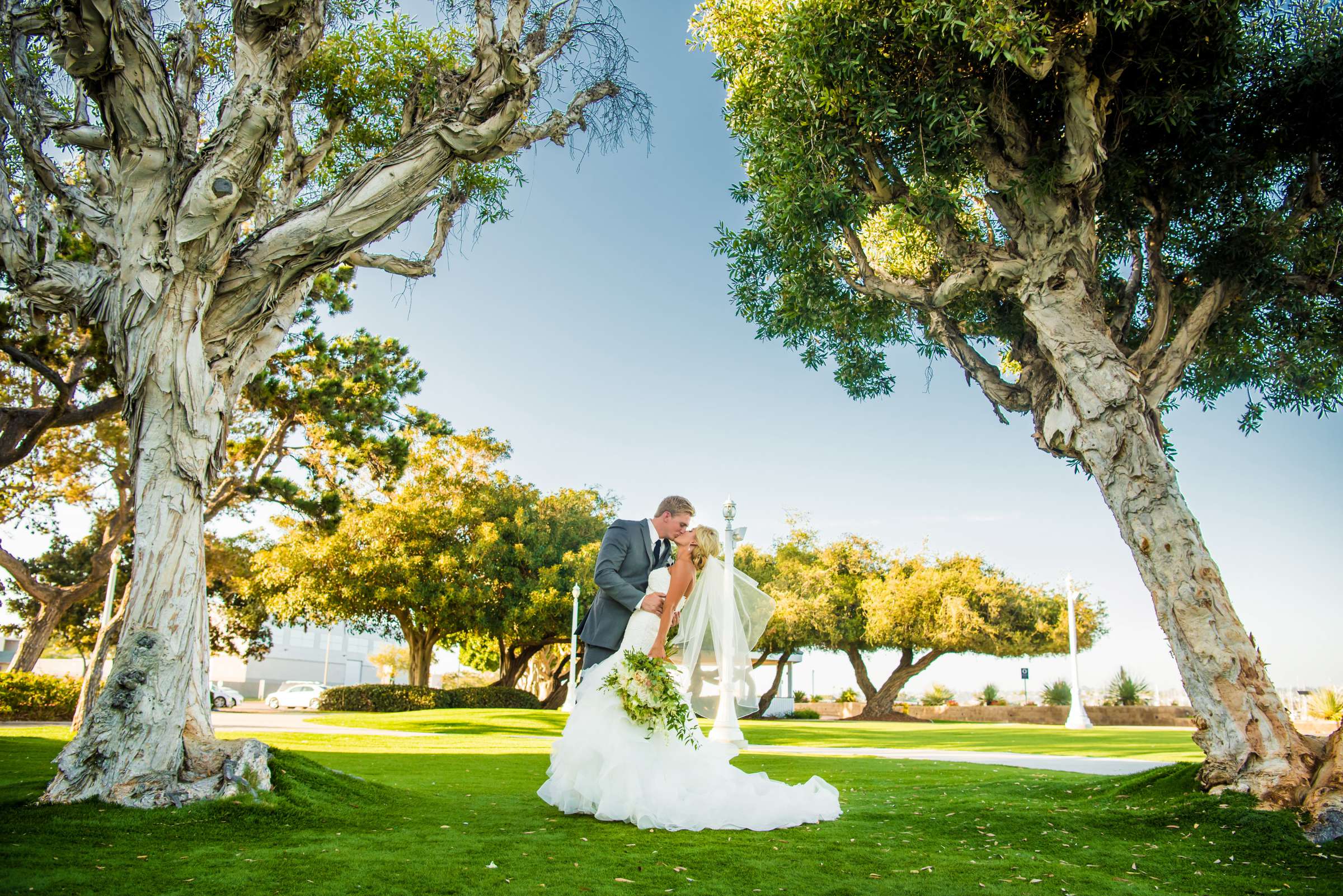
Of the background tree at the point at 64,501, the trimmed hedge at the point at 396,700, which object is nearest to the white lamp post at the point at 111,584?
the background tree at the point at 64,501

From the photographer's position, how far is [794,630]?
33.3m

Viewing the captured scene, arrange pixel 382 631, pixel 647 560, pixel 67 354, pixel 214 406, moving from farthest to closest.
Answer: pixel 382 631
pixel 67 354
pixel 214 406
pixel 647 560

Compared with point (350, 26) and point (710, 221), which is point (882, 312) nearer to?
point (710, 221)

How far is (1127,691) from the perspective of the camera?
29.8 m

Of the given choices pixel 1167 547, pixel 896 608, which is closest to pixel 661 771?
pixel 1167 547

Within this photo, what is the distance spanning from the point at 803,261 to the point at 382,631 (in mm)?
25758

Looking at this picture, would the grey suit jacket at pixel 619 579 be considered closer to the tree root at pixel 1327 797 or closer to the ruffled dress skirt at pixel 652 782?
the ruffled dress skirt at pixel 652 782

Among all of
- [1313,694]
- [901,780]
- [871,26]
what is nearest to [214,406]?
[871,26]

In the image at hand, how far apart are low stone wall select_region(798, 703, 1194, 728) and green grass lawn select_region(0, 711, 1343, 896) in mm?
23193

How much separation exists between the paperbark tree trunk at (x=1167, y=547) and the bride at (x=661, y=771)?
10.2 ft

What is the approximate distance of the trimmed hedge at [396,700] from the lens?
2796cm

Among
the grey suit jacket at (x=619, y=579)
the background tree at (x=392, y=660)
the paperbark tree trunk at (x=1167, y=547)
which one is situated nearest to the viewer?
the grey suit jacket at (x=619, y=579)

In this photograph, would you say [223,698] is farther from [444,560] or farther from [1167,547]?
[1167,547]

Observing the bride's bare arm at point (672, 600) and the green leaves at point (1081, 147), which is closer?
the bride's bare arm at point (672, 600)
